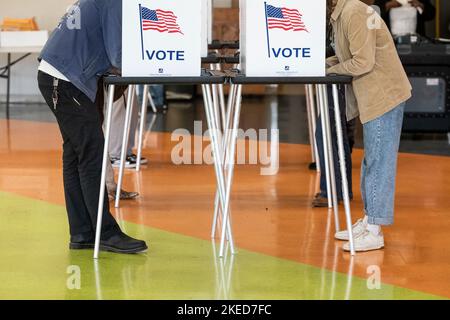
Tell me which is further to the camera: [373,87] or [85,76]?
[373,87]

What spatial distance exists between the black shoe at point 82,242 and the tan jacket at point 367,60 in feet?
4.49

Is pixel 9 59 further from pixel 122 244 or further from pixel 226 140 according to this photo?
pixel 122 244

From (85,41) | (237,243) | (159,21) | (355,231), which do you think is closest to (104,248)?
(237,243)

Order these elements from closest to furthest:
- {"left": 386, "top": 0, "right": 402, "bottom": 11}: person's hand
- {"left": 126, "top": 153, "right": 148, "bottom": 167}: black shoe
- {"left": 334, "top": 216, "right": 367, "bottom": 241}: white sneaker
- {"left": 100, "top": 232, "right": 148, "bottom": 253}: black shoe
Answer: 1. {"left": 100, "top": 232, "right": 148, "bottom": 253}: black shoe
2. {"left": 334, "top": 216, "right": 367, "bottom": 241}: white sneaker
3. {"left": 126, "top": 153, "right": 148, "bottom": 167}: black shoe
4. {"left": 386, "top": 0, "right": 402, "bottom": 11}: person's hand

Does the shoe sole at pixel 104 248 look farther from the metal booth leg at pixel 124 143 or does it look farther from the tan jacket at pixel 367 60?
the tan jacket at pixel 367 60

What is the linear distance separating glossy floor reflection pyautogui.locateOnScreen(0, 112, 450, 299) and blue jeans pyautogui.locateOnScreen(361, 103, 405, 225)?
0.20 m

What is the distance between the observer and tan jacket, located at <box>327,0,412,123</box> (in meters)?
4.47

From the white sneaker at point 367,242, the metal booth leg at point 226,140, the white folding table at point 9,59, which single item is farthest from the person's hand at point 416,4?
the white sneaker at point 367,242

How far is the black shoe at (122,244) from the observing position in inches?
180

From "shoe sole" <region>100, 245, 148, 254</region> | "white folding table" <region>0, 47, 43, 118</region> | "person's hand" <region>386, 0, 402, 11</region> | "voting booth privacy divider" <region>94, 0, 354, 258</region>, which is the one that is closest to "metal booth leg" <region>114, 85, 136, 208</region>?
"shoe sole" <region>100, 245, 148, 254</region>

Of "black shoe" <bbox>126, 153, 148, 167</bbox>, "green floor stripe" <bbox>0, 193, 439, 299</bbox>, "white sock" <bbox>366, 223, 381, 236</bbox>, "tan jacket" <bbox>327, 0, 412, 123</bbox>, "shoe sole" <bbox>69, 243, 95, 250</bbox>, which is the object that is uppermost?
"tan jacket" <bbox>327, 0, 412, 123</bbox>

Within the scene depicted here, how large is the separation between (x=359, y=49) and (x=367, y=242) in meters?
0.93

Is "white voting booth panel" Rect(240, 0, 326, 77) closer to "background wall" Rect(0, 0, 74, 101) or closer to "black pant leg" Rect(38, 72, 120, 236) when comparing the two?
"black pant leg" Rect(38, 72, 120, 236)

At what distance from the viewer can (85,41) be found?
14.4 feet
